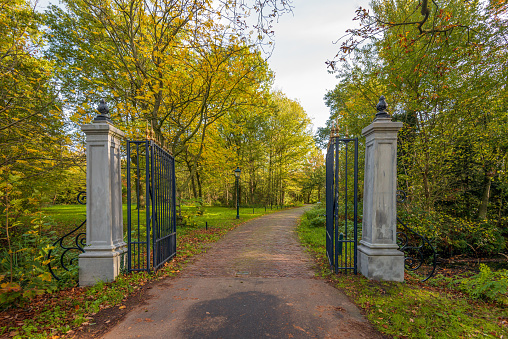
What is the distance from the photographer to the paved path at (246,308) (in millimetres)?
2832

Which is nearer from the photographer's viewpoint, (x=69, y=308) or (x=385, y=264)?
Answer: (x=69, y=308)

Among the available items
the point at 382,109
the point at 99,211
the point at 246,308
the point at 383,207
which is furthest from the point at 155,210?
the point at 382,109

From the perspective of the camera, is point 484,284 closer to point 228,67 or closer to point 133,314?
point 133,314

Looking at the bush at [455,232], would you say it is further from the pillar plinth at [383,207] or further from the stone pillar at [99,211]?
the stone pillar at [99,211]

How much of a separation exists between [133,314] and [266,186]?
26.1 metres

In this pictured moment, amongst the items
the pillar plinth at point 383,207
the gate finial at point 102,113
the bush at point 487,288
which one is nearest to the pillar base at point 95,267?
the gate finial at point 102,113

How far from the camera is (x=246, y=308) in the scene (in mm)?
3385

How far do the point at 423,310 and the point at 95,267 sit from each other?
17.3ft

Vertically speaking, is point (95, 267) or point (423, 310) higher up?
point (95, 267)

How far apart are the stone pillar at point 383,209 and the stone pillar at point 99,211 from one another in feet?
15.7

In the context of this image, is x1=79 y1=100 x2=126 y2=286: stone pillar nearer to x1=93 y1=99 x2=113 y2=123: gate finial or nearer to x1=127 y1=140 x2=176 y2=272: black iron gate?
x1=93 y1=99 x2=113 y2=123: gate finial

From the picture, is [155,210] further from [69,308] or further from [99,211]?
[69,308]

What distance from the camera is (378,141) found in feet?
14.0

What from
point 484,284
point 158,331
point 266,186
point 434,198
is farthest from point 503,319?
point 266,186
